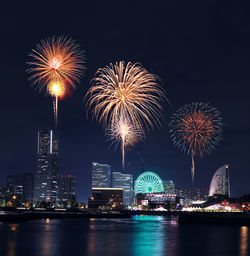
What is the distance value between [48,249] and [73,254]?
6.77 m

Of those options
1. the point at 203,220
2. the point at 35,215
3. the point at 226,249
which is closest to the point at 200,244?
the point at 226,249

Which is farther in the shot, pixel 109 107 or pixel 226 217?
pixel 226 217

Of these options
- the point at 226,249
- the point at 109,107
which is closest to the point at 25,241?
the point at 109,107

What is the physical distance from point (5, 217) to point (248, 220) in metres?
83.1

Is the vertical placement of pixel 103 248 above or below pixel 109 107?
below

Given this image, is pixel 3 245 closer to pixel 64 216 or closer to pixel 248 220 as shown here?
pixel 248 220

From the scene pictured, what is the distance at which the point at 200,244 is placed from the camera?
6281 cm

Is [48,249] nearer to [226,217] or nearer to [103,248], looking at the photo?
[103,248]

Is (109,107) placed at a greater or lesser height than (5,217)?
greater

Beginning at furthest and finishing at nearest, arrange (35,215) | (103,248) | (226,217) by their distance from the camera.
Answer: (35,215) → (226,217) → (103,248)

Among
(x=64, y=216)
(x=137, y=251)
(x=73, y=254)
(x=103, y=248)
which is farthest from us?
(x=64, y=216)

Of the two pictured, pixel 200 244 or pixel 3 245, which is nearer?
pixel 3 245

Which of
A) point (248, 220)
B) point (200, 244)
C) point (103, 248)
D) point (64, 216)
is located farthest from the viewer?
point (64, 216)

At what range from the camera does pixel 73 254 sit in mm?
49094
